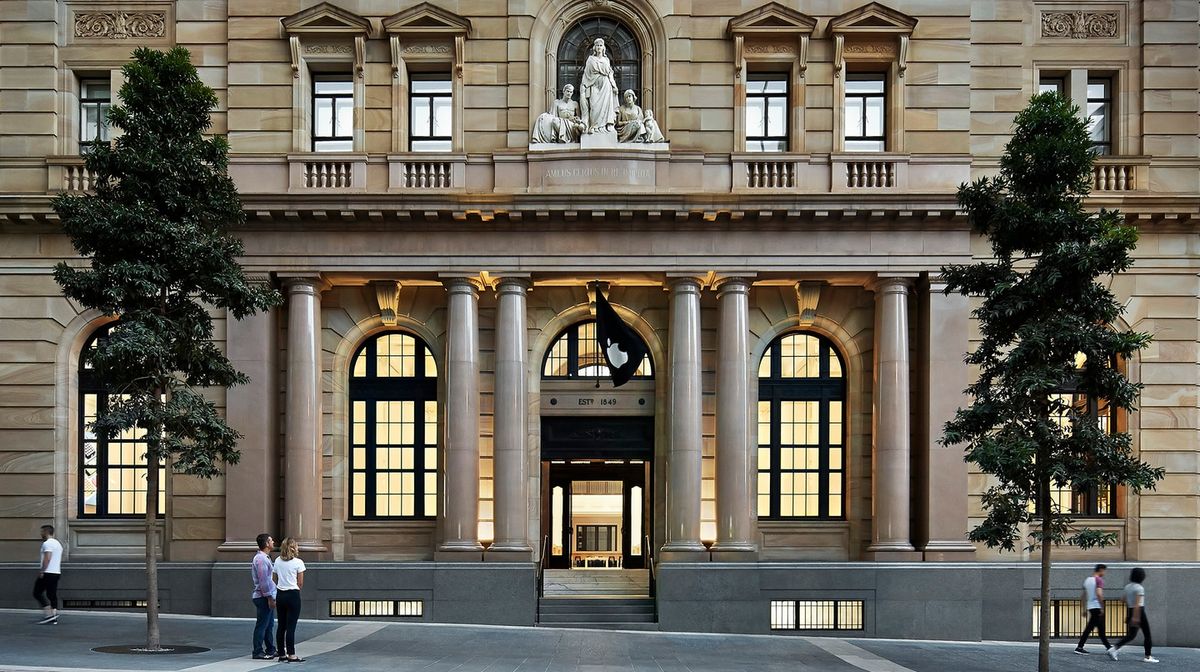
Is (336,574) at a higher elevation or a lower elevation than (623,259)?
lower

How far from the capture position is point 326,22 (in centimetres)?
2558

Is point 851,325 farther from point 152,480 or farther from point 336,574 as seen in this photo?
point 152,480

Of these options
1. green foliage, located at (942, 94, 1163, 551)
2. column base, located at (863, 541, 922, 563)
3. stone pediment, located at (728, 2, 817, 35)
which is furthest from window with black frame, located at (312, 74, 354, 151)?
column base, located at (863, 541, 922, 563)

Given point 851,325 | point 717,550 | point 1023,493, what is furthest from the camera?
point 851,325

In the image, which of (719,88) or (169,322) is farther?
(719,88)

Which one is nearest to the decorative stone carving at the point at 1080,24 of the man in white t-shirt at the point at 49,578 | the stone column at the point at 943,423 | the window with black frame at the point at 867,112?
the window with black frame at the point at 867,112

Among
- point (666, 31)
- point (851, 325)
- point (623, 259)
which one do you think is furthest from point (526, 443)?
point (666, 31)

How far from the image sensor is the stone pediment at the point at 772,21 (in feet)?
83.4

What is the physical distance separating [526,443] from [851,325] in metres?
8.64

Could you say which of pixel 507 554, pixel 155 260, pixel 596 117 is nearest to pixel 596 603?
pixel 507 554

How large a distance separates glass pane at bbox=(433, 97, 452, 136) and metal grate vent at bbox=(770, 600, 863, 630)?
553 inches

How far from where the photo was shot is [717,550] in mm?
24328

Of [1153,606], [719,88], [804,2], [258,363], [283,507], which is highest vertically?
[804,2]

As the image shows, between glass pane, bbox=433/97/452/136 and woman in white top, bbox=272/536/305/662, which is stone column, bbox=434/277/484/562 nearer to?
glass pane, bbox=433/97/452/136
